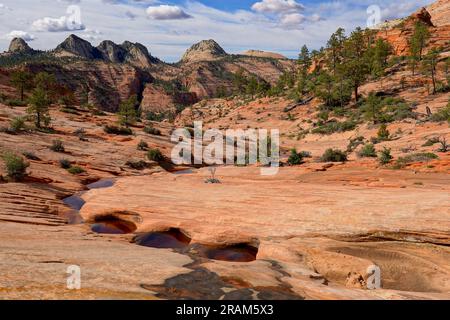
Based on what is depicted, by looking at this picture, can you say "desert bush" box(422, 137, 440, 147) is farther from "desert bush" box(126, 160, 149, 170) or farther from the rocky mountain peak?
the rocky mountain peak

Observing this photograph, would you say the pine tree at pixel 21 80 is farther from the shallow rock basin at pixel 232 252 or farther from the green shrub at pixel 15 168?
the shallow rock basin at pixel 232 252

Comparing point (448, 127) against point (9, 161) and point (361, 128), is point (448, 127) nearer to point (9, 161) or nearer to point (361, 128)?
point (361, 128)

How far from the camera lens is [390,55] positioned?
98312mm

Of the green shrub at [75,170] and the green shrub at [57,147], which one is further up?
the green shrub at [57,147]

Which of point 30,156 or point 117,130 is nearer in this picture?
point 30,156

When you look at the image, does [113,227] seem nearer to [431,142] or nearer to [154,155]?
[154,155]

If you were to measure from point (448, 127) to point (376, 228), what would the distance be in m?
35.8

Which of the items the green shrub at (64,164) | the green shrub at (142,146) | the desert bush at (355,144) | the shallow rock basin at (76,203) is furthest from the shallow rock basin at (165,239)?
the desert bush at (355,144)

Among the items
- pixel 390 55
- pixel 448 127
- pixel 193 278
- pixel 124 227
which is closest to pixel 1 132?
pixel 124 227

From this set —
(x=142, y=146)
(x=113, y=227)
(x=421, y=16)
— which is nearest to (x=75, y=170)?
(x=113, y=227)

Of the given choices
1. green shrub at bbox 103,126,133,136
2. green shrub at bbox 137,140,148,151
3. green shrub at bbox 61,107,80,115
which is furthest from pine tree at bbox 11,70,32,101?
green shrub at bbox 137,140,148,151

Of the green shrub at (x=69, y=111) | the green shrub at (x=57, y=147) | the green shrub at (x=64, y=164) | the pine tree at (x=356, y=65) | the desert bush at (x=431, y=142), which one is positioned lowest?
the green shrub at (x=64, y=164)

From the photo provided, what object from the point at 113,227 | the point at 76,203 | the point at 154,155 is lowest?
the point at 113,227

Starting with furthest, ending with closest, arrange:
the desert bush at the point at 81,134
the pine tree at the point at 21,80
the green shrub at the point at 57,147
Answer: the pine tree at the point at 21,80 → the desert bush at the point at 81,134 → the green shrub at the point at 57,147
